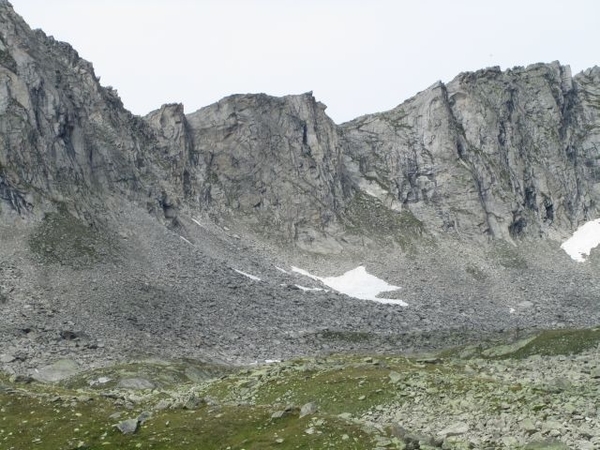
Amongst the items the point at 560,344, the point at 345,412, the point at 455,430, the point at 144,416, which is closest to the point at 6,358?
the point at 144,416

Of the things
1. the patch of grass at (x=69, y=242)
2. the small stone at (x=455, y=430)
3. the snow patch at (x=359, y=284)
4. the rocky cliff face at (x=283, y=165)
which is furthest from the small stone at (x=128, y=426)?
the rocky cliff face at (x=283, y=165)

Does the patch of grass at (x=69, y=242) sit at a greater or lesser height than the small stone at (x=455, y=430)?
greater

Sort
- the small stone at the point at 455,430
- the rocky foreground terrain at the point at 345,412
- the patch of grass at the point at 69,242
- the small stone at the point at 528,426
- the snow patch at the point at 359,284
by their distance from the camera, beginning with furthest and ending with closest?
the snow patch at the point at 359,284
the patch of grass at the point at 69,242
the small stone at the point at 455,430
the small stone at the point at 528,426
the rocky foreground terrain at the point at 345,412

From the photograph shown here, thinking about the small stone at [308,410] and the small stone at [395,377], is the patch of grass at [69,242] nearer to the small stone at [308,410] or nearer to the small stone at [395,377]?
the small stone at [395,377]

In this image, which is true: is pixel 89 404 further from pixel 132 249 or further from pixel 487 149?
pixel 487 149

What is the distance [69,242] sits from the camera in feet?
356

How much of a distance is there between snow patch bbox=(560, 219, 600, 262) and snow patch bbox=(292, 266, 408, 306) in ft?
188

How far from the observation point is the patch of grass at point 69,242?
103 meters

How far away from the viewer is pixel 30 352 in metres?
72.8

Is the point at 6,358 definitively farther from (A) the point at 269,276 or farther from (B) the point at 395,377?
(A) the point at 269,276

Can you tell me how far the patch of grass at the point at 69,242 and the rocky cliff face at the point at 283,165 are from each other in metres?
13.4

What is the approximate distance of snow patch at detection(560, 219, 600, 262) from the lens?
167250 millimetres

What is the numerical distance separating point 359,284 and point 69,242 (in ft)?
197

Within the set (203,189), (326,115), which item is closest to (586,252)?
(326,115)
